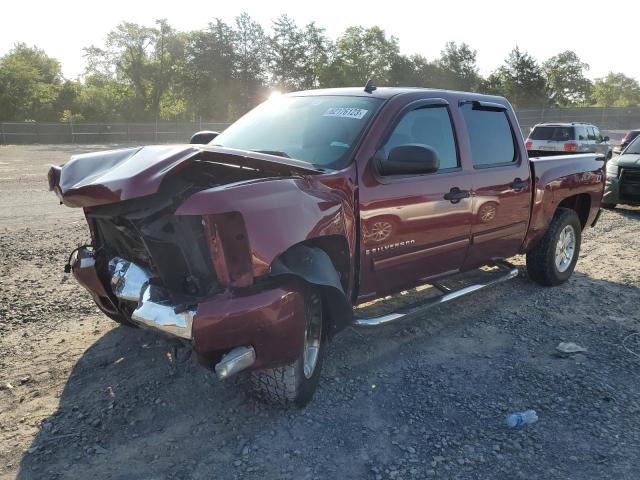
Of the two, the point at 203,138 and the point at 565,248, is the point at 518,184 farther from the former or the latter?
the point at 203,138

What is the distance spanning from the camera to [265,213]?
2.66 meters

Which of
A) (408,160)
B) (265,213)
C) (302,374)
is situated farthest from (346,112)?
(302,374)

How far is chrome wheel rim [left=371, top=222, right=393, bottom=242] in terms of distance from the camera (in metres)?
3.51

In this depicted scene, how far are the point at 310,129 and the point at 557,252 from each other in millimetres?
3377

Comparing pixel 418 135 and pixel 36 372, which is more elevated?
pixel 418 135

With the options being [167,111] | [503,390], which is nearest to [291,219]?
[503,390]

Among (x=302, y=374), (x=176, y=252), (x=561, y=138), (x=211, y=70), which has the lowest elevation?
(x=302, y=374)

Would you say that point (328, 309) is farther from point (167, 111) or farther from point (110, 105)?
point (167, 111)

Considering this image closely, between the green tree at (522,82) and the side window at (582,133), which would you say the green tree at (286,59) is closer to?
the green tree at (522,82)

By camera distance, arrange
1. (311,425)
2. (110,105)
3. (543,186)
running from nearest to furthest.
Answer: (311,425)
(543,186)
(110,105)

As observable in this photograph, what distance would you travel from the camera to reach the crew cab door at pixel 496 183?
14.5 feet

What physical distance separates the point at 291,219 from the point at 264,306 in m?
0.48

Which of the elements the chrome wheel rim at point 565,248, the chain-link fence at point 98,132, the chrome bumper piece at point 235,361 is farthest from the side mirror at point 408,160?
the chain-link fence at point 98,132

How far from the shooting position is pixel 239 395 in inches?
133
